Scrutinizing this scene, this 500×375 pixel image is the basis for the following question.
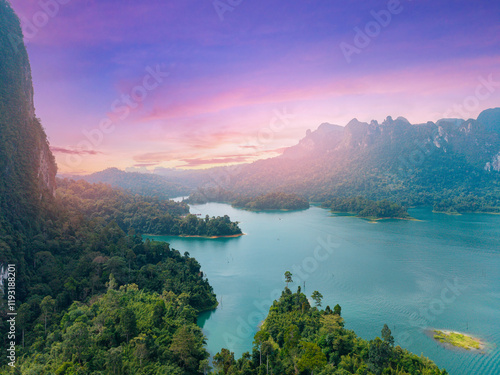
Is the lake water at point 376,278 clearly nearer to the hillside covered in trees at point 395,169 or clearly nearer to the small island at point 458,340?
the small island at point 458,340

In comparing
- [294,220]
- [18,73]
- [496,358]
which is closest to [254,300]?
[496,358]

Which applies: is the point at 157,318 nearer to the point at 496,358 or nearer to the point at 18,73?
the point at 496,358

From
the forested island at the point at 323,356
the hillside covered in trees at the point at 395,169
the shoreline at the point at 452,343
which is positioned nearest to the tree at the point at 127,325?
the forested island at the point at 323,356

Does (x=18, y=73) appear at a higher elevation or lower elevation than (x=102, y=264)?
higher

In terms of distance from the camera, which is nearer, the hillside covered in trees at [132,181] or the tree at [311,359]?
the tree at [311,359]

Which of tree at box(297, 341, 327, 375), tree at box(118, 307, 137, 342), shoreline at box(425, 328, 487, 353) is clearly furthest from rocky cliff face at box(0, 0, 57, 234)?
shoreline at box(425, 328, 487, 353)

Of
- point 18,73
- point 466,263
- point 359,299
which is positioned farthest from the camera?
point 466,263

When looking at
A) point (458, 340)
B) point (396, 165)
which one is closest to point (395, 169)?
point (396, 165)
